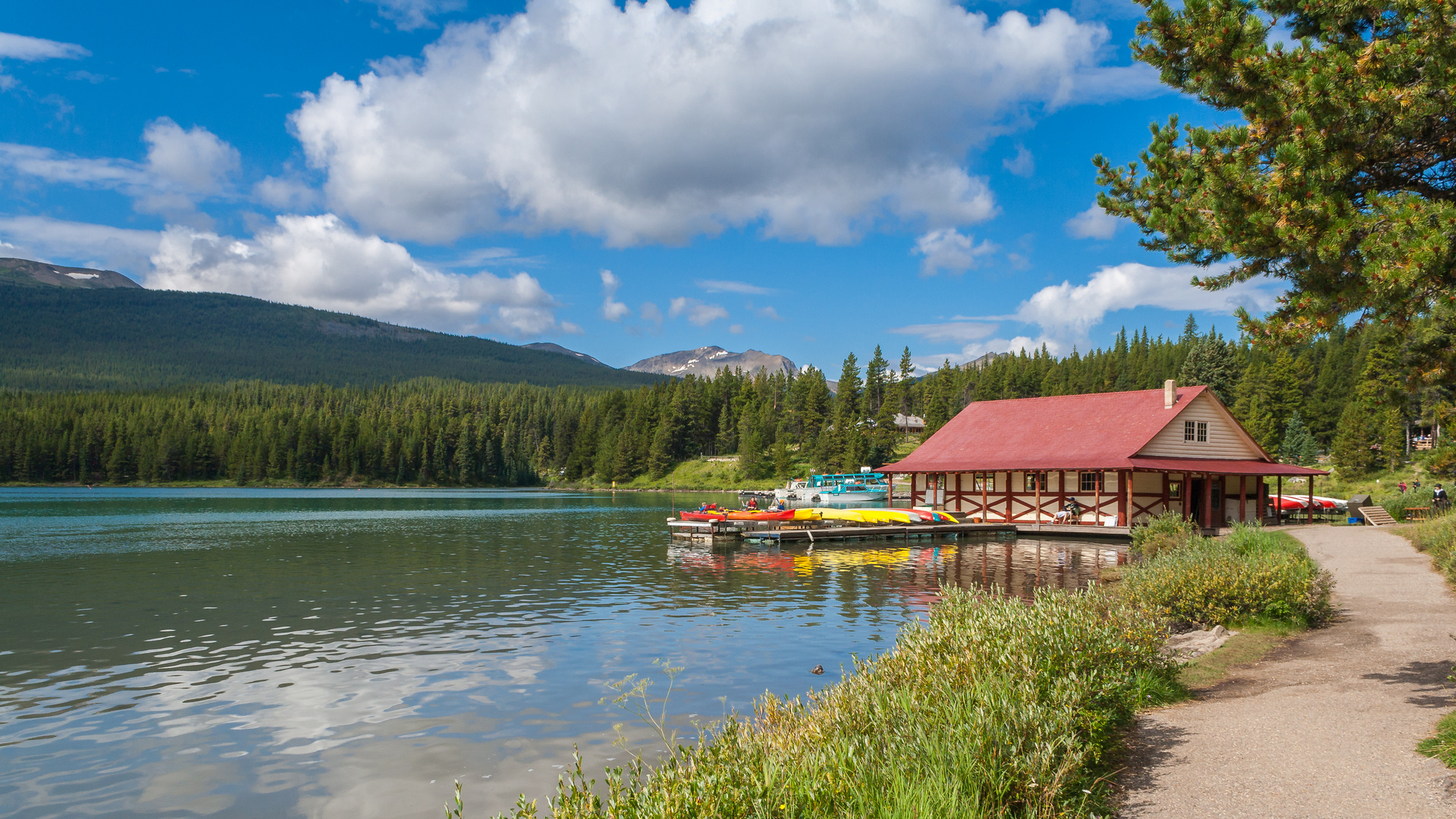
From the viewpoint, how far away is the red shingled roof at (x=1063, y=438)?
127 feet

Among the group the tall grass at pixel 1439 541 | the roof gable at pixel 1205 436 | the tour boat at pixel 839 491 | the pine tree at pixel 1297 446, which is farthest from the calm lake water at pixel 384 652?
the pine tree at pixel 1297 446

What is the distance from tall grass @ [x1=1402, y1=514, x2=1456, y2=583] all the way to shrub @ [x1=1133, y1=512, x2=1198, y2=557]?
17.8ft

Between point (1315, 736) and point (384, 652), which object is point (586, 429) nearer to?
point (384, 652)

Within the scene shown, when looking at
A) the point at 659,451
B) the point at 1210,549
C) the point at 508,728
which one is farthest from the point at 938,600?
the point at 659,451

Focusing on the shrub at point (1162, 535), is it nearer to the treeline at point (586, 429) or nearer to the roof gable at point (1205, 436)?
the roof gable at point (1205, 436)

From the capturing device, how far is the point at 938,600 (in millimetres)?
20609

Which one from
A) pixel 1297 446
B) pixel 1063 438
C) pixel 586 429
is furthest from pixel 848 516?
pixel 586 429

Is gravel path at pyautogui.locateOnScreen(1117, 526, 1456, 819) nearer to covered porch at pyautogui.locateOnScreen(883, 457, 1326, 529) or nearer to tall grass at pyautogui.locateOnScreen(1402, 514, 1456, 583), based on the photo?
tall grass at pyautogui.locateOnScreen(1402, 514, 1456, 583)

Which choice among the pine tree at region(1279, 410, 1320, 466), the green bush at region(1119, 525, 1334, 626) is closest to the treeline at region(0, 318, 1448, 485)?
the pine tree at region(1279, 410, 1320, 466)

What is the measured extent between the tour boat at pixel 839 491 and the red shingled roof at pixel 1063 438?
30.7ft

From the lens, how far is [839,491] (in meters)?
62.1

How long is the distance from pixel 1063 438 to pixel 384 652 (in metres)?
35.8

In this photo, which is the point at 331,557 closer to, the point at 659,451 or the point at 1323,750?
the point at 1323,750

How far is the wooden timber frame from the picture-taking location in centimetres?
3897
